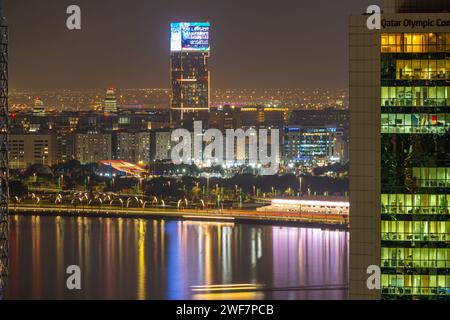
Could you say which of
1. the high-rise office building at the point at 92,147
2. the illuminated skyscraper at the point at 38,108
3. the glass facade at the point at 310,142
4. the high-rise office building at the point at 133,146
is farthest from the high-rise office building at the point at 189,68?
the high-rise office building at the point at 92,147

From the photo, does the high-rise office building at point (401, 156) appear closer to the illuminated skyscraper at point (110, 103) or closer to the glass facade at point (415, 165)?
the glass facade at point (415, 165)

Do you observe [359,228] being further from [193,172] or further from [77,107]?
Answer: [77,107]

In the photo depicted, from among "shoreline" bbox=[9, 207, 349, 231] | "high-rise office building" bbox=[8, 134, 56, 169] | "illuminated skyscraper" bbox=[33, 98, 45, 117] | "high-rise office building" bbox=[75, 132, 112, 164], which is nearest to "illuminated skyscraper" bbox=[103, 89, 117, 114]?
"illuminated skyscraper" bbox=[33, 98, 45, 117]

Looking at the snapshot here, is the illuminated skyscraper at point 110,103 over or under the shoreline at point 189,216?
over

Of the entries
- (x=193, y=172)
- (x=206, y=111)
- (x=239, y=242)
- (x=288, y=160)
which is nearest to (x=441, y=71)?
(x=239, y=242)

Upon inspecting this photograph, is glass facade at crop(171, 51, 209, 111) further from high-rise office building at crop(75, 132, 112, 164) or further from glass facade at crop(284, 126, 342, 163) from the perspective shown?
high-rise office building at crop(75, 132, 112, 164)

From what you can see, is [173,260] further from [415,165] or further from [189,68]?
[189,68]
